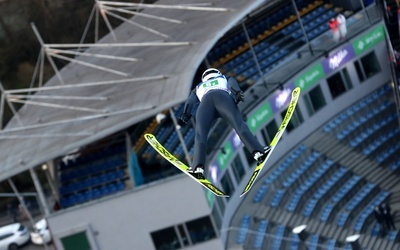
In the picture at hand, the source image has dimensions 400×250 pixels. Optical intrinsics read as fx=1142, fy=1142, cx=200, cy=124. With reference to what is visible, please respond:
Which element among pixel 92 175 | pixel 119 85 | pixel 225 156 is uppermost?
pixel 119 85

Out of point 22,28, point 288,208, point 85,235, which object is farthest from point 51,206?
point 22,28

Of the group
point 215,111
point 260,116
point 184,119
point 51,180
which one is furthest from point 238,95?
point 260,116

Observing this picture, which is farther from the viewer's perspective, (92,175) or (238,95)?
(92,175)

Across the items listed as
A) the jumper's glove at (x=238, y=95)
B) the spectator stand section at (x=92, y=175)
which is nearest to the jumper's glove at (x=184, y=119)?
the jumper's glove at (x=238, y=95)

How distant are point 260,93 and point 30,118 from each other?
13.0 metres

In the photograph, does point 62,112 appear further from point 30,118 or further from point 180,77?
point 180,77

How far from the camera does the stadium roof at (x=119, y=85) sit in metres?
47.0

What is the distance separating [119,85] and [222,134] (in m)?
5.93

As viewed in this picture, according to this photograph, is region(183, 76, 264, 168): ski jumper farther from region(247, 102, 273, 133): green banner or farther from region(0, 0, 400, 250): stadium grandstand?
region(247, 102, 273, 133): green banner

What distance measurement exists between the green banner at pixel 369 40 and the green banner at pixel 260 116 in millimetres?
8215

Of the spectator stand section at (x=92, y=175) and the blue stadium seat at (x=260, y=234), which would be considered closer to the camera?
the spectator stand section at (x=92, y=175)

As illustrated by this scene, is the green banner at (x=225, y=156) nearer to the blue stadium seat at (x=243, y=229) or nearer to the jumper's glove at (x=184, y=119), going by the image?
the blue stadium seat at (x=243, y=229)

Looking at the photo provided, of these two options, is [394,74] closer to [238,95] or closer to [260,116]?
[260,116]

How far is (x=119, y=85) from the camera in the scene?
51.9 metres
